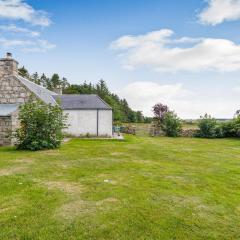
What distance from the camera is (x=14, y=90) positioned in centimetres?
2059

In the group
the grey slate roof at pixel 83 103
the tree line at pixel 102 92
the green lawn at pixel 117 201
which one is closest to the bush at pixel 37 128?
the green lawn at pixel 117 201

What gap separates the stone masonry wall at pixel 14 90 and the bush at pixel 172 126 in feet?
A: 52.1

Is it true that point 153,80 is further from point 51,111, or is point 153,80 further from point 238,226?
point 238,226

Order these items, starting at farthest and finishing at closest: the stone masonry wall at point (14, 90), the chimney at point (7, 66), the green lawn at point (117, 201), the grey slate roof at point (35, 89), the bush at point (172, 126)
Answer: the bush at point (172, 126) → the grey slate roof at point (35, 89) → the stone masonry wall at point (14, 90) → the chimney at point (7, 66) → the green lawn at point (117, 201)

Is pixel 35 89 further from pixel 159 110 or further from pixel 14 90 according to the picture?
→ pixel 159 110

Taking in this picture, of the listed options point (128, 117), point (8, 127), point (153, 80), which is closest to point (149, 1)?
point (8, 127)

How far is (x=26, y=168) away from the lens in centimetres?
1041

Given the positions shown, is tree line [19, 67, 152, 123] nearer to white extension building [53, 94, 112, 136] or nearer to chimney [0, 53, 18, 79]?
white extension building [53, 94, 112, 136]

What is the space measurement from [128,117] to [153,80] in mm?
34119

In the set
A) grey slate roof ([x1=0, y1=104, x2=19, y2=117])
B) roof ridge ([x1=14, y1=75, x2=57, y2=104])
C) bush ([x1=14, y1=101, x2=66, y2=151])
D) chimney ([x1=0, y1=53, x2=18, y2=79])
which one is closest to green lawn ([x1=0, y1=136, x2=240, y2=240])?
bush ([x1=14, y1=101, x2=66, y2=151])

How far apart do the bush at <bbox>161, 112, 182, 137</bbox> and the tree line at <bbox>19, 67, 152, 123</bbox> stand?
21004 millimetres

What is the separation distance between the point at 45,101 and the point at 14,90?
2.67 m

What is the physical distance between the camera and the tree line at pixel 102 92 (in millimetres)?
55625

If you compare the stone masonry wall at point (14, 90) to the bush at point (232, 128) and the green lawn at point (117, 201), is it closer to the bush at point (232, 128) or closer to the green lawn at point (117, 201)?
the green lawn at point (117, 201)
